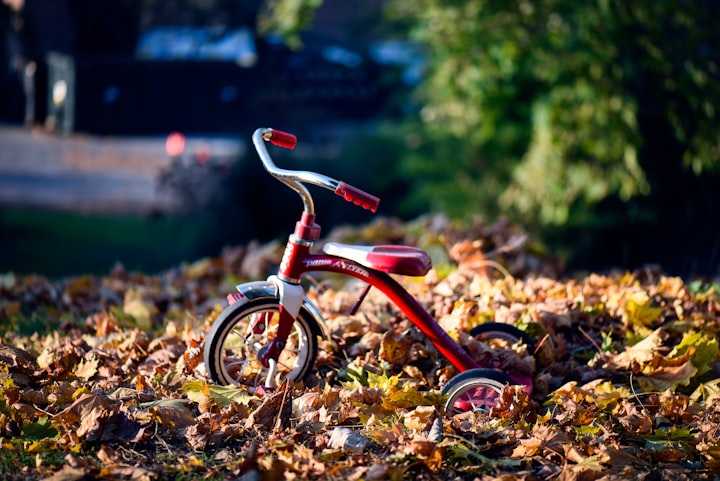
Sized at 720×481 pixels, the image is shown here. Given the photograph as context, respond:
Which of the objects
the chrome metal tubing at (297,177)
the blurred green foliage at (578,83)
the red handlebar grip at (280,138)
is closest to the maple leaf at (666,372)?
the chrome metal tubing at (297,177)

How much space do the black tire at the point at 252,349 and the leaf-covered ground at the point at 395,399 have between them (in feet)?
0.31

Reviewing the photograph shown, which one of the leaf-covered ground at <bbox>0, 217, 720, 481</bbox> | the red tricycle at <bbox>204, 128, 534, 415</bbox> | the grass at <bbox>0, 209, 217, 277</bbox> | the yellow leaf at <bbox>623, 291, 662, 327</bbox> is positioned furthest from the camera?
the grass at <bbox>0, 209, 217, 277</bbox>

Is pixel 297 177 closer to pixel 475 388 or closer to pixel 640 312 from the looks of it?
pixel 475 388

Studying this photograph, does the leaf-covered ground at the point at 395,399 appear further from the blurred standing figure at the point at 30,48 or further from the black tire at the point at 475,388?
the blurred standing figure at the point at 30,48

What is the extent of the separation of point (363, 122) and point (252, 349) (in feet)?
40.0

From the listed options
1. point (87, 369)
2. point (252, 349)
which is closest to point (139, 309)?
point (87, 369)

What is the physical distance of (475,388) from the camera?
3.59 meters

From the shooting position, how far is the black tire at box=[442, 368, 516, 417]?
3504 millimetres

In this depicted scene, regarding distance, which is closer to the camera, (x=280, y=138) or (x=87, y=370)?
(x=280, y=138)

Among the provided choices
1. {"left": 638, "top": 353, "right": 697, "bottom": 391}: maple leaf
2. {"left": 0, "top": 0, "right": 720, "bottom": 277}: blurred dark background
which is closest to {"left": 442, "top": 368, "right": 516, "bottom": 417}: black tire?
{"left": 638, "top": 353, "right": 697, "bottom": 391}: maple leaf

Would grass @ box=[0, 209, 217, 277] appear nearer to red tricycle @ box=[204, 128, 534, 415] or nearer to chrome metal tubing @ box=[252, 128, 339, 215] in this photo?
red tricycle @ box=[204, 128, 534, 415]

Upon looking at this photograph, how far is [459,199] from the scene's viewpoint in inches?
472

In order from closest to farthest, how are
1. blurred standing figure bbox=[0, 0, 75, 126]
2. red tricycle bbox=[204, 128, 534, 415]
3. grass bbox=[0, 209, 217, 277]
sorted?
red tricycle bbox=[204, 128, 534, 415] → grass bbox=[0, 209, 217, 277] → blurred standing figure bbox=[0, 0, 75, 126]

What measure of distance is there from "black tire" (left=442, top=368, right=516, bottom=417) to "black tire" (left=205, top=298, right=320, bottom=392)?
0.60 metres
